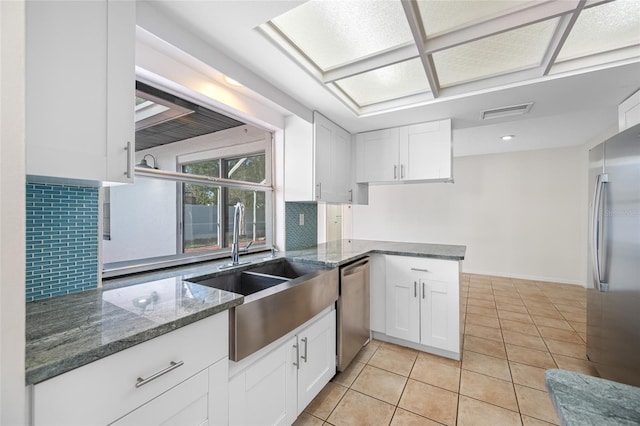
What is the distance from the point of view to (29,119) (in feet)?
2.72

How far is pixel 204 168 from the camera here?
198 cm

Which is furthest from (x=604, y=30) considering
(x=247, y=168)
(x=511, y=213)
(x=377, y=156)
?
(x=511, y=213)

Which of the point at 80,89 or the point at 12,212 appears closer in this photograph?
the point at 12,212

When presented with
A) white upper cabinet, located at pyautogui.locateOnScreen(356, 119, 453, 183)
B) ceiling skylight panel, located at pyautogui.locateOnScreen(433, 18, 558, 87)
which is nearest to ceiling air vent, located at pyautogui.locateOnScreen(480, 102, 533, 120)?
white upper cabinet, located at pyautogui.locateOnScreen(356, 119, 453, 183)

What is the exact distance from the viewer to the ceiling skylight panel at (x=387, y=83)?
1.91 m

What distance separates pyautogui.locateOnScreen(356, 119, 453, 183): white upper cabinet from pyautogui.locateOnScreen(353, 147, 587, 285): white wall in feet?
9.75

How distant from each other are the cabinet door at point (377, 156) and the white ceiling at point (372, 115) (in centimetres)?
12

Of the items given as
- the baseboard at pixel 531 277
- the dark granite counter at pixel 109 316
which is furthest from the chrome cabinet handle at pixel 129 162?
the baseboard at pixel 531 277

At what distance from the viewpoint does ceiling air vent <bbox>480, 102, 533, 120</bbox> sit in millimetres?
2319

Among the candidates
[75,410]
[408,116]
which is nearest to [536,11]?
[408,116]

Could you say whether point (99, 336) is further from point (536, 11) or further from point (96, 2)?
point (536, 11)

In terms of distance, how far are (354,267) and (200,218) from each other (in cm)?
128

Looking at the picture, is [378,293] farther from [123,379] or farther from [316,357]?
[123,379]

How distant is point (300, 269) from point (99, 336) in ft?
4.76
